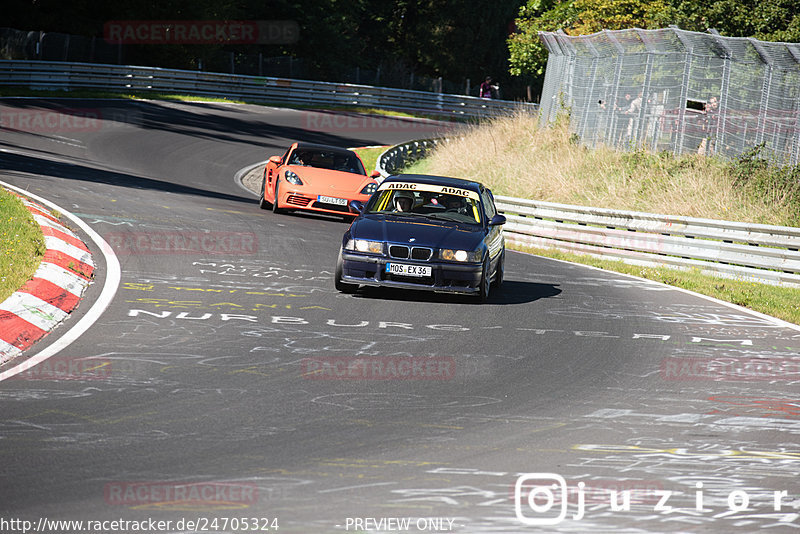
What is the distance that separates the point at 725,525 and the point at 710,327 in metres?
6.81

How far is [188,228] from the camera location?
52.5ft

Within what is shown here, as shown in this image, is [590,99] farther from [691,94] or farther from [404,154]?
[404,154]

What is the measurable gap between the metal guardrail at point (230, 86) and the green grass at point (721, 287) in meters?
15.0

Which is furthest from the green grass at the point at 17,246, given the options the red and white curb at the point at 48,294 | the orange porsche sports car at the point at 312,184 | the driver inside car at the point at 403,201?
the orange porsche sports car at the point at 312,184

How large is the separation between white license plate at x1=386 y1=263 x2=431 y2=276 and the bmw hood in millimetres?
258

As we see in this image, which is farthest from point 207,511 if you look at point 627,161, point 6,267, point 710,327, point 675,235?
point 627,161

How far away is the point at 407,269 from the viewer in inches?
462

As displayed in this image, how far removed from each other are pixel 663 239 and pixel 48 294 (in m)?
11.5

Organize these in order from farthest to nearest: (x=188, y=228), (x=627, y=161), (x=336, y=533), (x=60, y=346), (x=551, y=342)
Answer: (x=627, y=161) < (x=188, y=228) < (x=551, y=342) < (x=60, y=346) < (x=336, y=533)

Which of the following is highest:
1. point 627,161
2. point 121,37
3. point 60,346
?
point 121,37

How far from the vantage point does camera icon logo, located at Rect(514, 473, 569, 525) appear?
507 centimetres

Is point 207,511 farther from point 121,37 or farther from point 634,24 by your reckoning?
point 121,37

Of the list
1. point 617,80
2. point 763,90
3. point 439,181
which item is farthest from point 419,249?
point 617,80

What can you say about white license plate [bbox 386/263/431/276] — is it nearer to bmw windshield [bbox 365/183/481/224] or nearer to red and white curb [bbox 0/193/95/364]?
bmw windshield [bbox 365/183/481/224]
